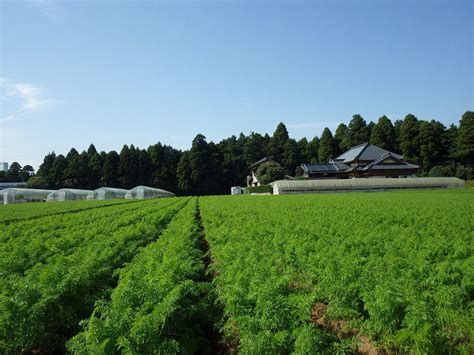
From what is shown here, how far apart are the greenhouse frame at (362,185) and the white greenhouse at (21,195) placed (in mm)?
36573

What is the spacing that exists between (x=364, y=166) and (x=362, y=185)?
44.4 feet

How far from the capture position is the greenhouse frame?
53250mm

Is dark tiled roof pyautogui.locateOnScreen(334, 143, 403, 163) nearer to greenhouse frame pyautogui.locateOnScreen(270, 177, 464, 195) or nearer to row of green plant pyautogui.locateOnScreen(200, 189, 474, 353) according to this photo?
greenhouse frame pyautogui.locateOnScreen(270, 177, 464, 195)

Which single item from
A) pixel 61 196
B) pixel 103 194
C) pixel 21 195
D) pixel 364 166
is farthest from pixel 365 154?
pixel 21 195

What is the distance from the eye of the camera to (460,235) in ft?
34.4

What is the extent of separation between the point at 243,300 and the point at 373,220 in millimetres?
11764

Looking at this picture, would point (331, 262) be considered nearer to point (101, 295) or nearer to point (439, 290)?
point (439, 290)

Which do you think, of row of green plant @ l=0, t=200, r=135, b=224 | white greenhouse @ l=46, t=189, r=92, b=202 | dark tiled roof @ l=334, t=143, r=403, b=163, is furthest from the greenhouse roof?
white greenhouse @ l=46, t=189, r=92, b=202

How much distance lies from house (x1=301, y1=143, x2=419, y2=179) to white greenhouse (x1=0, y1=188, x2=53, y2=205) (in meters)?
44.9

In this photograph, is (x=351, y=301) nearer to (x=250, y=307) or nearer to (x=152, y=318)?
(x=250, y=307)

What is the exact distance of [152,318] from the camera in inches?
173

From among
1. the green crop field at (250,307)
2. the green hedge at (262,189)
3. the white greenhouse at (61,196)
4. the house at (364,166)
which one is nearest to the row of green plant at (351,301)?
the green crop field at (250,307)

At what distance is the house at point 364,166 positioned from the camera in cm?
6359

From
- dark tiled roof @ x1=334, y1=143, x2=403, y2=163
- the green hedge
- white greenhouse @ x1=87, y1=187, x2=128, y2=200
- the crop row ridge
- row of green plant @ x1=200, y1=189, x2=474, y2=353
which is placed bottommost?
the crop row ridge
